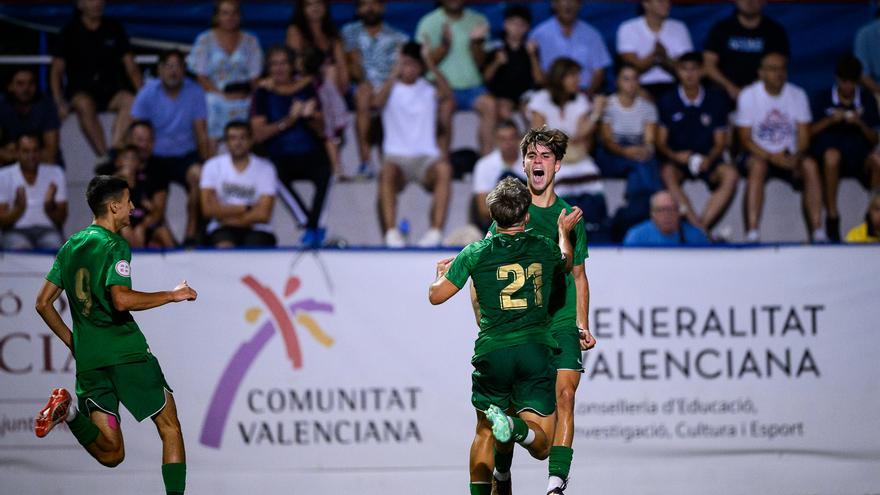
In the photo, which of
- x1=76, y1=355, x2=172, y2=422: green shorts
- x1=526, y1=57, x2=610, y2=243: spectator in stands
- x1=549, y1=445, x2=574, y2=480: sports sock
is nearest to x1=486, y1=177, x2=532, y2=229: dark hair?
x1=549, y1=445, x2=574, y2=480: sports sock

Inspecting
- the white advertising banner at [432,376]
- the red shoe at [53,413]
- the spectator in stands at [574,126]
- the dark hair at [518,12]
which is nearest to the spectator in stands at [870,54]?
the spectator in stands at [574,126]

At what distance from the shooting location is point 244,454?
30.4ft

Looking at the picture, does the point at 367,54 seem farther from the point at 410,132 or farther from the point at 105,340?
the point at 105,340

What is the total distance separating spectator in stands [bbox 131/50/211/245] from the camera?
12.4 metres

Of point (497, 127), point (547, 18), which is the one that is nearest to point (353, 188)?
point (497, 127)

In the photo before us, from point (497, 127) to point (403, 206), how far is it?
1459 mm

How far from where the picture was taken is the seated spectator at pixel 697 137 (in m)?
12.5

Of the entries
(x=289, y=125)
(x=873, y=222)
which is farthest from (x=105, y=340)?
A: (x=873, y=222)

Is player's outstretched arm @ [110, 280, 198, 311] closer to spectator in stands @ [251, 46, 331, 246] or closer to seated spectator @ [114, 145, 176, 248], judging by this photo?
seated spectator @ [114, 145, 176, 248]

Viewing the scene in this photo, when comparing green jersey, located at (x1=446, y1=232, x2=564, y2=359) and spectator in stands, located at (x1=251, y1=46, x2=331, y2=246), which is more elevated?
spectator in stands, located at (x1=251, y1=46, x2=331, y2=246)

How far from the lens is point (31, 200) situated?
11859 mm

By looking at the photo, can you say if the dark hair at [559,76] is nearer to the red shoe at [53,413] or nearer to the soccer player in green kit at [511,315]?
the soccer player in green kit at [511,315]

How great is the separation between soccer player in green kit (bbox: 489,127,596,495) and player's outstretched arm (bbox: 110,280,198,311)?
Answer: 2.20 meters

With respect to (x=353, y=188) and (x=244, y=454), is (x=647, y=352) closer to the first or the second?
(x=244, y=454)
